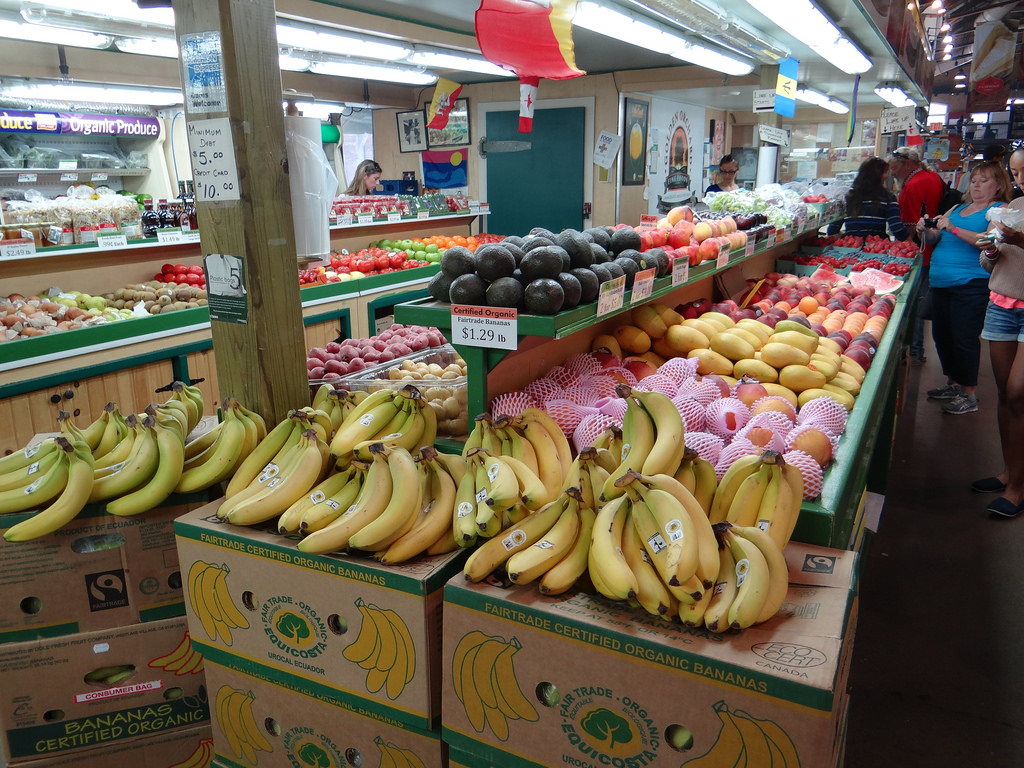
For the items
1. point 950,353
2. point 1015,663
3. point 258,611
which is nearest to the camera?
point 258,611

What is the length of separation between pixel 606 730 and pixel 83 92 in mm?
9149

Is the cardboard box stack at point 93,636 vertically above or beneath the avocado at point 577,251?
beneath

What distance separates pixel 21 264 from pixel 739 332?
4.57m

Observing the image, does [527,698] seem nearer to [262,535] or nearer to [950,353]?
[262,535]

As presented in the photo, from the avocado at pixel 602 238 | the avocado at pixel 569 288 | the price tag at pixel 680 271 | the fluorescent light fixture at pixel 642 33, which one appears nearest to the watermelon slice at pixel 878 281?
the fluorescent light fixture at pixel 642 33

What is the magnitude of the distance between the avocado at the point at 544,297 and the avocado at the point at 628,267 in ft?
1.81

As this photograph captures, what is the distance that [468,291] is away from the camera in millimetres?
2051

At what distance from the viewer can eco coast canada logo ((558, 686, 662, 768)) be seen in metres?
1.36

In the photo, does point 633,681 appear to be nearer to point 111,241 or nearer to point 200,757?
point 200,757

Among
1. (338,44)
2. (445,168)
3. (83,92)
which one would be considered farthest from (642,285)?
(445,168)

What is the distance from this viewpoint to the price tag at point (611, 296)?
2219 millimetres

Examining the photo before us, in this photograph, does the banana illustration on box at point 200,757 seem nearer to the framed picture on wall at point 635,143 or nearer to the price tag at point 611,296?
the price tag at point 611,296

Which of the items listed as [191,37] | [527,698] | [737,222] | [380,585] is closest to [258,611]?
[380,585]

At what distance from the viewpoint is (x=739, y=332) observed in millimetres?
3061
